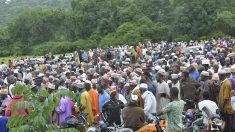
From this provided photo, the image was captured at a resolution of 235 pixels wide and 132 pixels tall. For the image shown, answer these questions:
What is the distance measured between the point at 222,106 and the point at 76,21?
5167cm

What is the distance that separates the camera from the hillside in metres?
105

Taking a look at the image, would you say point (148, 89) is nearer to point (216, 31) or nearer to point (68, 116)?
point (68, 116)

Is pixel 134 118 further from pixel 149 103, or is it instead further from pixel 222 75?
pixel 222 75

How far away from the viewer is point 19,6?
120188 millimetres

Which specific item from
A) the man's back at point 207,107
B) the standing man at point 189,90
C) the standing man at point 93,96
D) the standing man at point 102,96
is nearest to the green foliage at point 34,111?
the man's back at point 207,107

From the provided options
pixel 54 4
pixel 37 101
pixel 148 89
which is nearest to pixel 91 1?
pixel 148 89

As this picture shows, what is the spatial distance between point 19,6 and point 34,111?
117430 millimetres

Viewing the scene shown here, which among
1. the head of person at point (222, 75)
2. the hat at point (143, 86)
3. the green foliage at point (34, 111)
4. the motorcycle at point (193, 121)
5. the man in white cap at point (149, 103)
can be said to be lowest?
the motorcycle at point (193, 121)

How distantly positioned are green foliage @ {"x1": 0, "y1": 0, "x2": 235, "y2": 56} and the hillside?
111ft

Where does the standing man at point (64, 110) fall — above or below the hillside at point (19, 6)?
below

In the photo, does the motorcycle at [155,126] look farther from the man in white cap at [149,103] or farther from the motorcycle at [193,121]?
the man in white cap at [149,103]

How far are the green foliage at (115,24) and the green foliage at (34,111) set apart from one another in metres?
44.2

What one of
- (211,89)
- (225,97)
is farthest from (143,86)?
(225,97)

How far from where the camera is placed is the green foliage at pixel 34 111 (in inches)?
241
